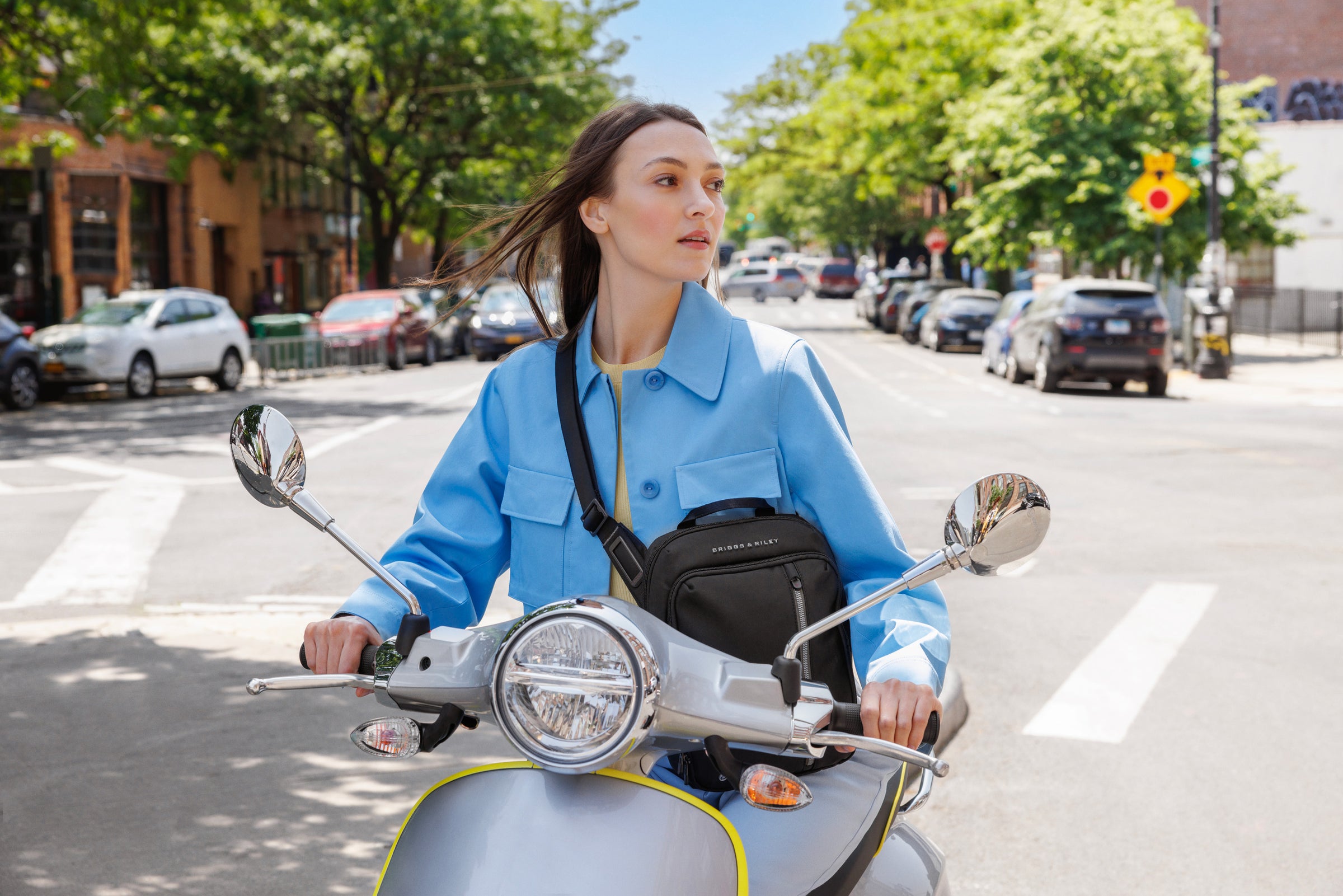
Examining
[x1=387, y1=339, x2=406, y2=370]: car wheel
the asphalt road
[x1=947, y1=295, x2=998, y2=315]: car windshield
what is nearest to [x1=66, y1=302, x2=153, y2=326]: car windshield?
[x1=387, y1=339, x2=406, y2=370]: car wheel

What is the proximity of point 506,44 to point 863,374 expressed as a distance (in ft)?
57.0

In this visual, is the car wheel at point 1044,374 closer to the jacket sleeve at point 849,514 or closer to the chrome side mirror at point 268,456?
the jacket sleeve at point 849,514

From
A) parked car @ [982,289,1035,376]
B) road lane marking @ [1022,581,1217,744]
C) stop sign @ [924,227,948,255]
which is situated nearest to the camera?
road lane marking @ [1022,581,1217,744]

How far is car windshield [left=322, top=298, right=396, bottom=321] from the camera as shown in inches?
1179

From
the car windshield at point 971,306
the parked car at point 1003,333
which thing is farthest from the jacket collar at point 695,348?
the car windshield at point 971,306

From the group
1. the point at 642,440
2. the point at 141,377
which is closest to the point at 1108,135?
the point at 141,377

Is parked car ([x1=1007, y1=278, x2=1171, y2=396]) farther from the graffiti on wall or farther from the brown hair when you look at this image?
the graffiti on wall

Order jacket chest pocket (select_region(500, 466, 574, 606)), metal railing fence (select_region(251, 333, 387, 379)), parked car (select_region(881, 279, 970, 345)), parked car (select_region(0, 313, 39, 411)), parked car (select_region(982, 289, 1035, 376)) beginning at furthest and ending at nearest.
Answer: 1. parked car (select_region(881, 279, 970, 345))
2. metal railing fence (select_region(251, 333, 387, 379))
3. parked car (select_region(982, 289, 1035, 376))
4. parked car (select_region(0, 313, 39, 411))
5. jacket chest pocket (select_region(500, 466, 574, 606))

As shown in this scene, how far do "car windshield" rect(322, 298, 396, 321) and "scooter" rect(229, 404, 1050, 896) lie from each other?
93.4ft

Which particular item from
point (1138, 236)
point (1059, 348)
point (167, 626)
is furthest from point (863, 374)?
point (167, 626)

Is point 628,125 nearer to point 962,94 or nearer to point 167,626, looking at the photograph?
point 167,626

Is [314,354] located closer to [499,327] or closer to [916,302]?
[499,327]

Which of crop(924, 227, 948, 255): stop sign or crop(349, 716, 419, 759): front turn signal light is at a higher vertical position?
crop(924, 227, 948, 255): stop sign

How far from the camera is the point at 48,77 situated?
21344 mm
